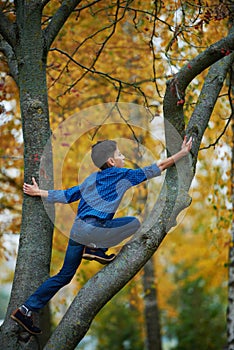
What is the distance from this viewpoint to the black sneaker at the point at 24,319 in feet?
13.2

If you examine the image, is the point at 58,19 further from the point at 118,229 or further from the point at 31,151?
the point at 118,229

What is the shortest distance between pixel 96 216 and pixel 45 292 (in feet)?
2.41

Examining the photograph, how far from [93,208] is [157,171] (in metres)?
0.61

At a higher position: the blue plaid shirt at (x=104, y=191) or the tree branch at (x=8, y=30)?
the tree branch at (x=8, y=30)

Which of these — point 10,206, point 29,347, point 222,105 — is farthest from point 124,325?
point 29,347

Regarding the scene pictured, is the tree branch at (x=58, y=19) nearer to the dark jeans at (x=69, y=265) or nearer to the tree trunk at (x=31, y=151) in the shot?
the tree trunk at (x=31, y=151)

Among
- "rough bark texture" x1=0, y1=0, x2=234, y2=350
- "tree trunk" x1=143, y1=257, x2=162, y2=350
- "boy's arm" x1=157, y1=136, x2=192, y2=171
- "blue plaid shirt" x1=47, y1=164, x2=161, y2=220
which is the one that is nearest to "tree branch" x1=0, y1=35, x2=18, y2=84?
"rough bark texture" x1=0, y1=0, x2=234, y2=350

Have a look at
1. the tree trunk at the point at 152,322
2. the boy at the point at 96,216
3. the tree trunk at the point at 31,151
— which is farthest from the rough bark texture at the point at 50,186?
the tree trunk at the point at 152,322

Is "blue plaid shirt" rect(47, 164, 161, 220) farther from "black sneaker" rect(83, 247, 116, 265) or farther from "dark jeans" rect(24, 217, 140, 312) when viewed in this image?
"black sneaker" rect(83, 247, 116, 265)

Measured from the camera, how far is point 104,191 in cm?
437

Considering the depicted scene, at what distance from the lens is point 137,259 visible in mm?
3863

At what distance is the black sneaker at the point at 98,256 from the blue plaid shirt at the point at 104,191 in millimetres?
278

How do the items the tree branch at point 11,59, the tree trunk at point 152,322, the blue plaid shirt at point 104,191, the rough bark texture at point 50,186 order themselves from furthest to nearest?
1. the tree trunk at point 152,322
2. the tree branch at point 11,59
3. the blue plaid shirt at point 104,191
4. the rough bark texture at point 50,186

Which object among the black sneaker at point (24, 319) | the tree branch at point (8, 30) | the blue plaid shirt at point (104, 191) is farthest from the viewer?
the tree branch at point (8, 30)
